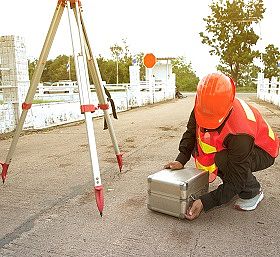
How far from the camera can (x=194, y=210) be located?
2605 millimetres

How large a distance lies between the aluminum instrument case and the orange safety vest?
Answer: 21 cm

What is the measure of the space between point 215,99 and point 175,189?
28.0 inches

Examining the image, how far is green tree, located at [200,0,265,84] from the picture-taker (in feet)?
118

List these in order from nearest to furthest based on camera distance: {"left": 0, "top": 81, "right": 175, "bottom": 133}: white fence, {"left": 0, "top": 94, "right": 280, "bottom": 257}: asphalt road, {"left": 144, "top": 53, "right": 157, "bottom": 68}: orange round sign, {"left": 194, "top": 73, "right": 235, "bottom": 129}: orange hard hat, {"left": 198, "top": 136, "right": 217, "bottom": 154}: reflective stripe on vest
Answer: {"left": 0, "top": 94, "right": 280, "bottom": 257}: asphalt road → {"left": 194, "top": 73, "right": 235, "bottom": 129}: orange hard hat → {"left": 198, "top": 136, "right": 217, "bottom": 154}: reflective stripe on vest → {"left": 0, "top": 81, "right": 175, "bottom": 133}: white fence → {"left": 144, "top": 53, "right": 157, "bottom": 68}: orange round sign

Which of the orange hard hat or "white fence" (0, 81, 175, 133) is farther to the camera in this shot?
"white fence" (0, 81, 175, 133)

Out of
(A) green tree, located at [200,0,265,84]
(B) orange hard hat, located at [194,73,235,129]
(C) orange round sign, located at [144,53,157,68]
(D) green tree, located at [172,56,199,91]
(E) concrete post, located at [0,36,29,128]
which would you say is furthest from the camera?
(D) green tree, located at [172,56,199,91]

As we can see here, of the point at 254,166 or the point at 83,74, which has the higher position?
the point at 83,74

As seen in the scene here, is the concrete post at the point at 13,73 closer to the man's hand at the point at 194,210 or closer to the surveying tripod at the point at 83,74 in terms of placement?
the surveying tripod at the point at 83,74

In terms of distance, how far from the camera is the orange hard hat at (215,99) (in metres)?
2.52

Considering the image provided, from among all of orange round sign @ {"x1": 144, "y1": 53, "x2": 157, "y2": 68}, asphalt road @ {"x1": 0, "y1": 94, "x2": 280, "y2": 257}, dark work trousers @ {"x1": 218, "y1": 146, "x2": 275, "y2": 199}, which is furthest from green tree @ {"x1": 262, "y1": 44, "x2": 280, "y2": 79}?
dark work trousers @ {"x1": 218, "y1": 146, "x2": 275, "y2": 199}

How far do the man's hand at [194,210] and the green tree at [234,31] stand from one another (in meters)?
35.0

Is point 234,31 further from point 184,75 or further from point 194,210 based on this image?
point 194,210

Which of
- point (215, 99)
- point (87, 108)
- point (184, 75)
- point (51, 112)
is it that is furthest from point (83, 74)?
point (184, 75)

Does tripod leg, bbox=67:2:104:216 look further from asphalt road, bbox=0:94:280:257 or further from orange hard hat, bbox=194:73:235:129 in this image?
orange hard hat, bbox=194:73:235:129
